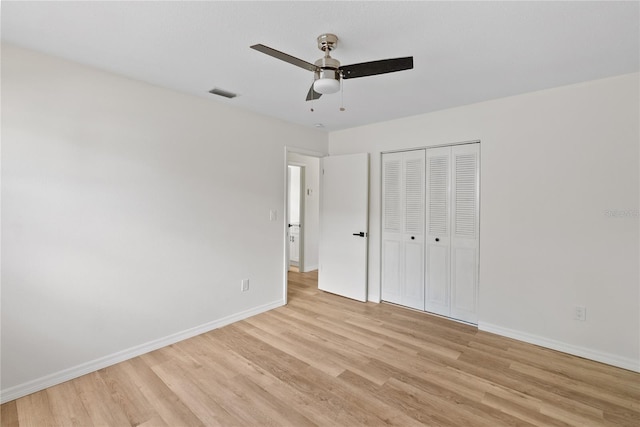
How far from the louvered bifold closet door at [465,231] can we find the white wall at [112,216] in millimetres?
2343

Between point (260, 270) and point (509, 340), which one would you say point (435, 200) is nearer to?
point (509, 340)

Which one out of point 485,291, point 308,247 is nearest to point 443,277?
point 485,291

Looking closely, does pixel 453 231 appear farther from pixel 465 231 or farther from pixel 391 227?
pixel 391 227

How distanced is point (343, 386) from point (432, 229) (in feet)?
7.06

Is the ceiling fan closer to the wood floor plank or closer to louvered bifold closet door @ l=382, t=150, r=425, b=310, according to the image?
louvered bifold closet door @ l=382, t=150, r=425, b=310

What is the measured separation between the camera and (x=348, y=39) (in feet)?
6.50

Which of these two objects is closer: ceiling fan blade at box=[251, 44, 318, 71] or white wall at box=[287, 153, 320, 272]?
ceiling fan blade at box=[251, 44, 318, 71]

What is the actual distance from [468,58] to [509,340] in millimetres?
2694

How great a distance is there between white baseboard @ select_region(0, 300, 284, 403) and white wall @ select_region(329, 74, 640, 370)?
9.51 ft

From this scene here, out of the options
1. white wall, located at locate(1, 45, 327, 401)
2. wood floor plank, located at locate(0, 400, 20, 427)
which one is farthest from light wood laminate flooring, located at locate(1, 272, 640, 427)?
white wall, located at locate(1, 45, 327, 401)

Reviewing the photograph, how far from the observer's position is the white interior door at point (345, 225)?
13.8 ft

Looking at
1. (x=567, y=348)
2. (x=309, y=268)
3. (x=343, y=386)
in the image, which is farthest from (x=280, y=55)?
(x=309, y=268)

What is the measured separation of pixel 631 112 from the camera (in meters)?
2.53

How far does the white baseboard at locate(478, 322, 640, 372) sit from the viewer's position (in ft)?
8.39
